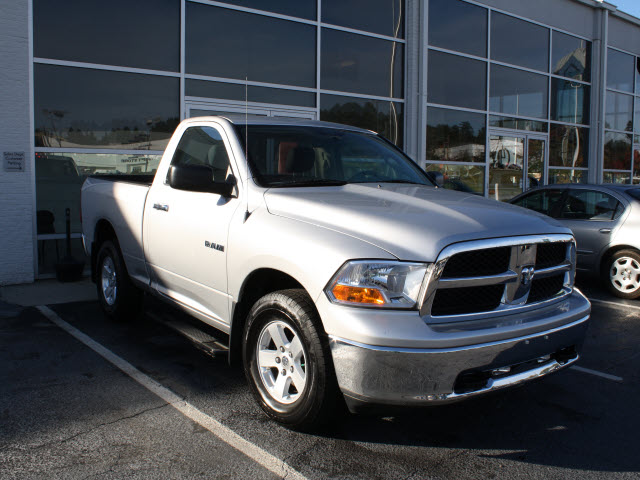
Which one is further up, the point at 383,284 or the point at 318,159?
the point at 318,159

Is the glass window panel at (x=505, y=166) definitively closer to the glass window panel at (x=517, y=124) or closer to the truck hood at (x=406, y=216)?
the glass window panel at (x=517, y=124)

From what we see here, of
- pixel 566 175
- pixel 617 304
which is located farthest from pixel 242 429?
pixel 566 175

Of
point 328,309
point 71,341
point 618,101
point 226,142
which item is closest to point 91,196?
point 71,341

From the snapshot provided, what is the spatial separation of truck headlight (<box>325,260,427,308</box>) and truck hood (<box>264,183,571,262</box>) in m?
0.07

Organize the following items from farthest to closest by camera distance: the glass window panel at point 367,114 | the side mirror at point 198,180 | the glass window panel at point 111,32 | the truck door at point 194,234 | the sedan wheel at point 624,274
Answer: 1. the glass window panel at point 367,114
2. the glass window panel at point 111,32
3. the sedan wheel at point 624,274
4. the truck door at point 194,234
5. the side mirror at point 198,180

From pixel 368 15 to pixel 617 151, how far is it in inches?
431

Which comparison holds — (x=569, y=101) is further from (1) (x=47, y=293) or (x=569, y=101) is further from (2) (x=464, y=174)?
(1) (x=47, y=293)

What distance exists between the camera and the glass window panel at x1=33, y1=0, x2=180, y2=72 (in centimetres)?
808

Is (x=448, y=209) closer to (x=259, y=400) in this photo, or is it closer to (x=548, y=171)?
(x=259, y=400)

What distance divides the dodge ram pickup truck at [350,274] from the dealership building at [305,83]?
94 cm

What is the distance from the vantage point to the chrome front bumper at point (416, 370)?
283 centimetres

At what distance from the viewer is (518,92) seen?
1488cm

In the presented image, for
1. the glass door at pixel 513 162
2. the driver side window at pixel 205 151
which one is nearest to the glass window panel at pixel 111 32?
the driver side window at pixel 205 151

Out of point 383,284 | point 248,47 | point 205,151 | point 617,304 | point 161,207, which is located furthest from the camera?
point 248,47
